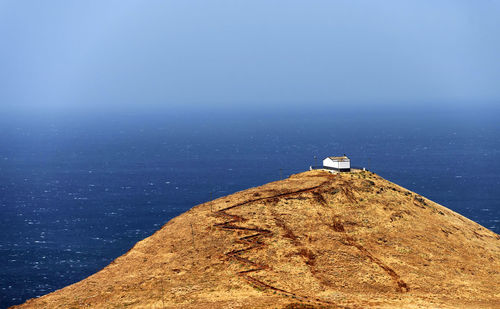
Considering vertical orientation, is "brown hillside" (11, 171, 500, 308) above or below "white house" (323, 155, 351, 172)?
below

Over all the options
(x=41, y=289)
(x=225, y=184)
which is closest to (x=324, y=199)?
(x=41, y=289)

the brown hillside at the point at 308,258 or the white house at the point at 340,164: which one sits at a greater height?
the white house at the point at 340,164

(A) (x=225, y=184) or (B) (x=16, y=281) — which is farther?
(A) (x=225, y=184)

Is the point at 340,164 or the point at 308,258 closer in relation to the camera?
the point at 308,258

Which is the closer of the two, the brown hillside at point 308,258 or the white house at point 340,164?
the brown hillside at point 308,258

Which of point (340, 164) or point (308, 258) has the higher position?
point (340, 164)

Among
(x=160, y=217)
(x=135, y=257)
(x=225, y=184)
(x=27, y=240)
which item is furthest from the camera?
(x=225, y=184)

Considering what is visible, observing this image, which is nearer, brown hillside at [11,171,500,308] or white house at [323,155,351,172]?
brown hillside at [11,171,500,308]

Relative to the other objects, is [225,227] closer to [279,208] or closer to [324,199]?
[279,208]
